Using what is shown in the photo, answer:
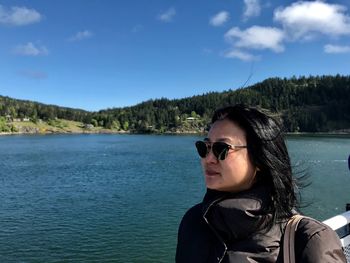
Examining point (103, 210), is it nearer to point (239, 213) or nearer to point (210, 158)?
point (210, 158)

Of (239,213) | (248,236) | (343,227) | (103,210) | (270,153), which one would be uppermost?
(270,153)

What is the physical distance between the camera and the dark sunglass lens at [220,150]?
2.42 meters

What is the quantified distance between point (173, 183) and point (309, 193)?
13.7 meters

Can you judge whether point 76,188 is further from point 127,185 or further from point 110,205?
point 110,205

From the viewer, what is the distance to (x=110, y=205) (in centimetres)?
3006

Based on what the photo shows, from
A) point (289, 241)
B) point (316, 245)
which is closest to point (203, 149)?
point (289, 241)

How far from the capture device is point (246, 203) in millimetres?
2160

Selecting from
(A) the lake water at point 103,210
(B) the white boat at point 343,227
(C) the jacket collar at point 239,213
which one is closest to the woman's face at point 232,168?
(C) the jacket collar at point 239,213

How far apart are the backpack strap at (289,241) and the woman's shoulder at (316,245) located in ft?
0.07

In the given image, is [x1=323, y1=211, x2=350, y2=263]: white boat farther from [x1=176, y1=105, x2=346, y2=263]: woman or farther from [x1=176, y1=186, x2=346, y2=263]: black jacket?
[x1=176, y1=186, x2=346, y2=263]: black jacket

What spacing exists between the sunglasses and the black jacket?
9.2 inches

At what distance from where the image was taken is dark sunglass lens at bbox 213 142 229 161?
7.95ft

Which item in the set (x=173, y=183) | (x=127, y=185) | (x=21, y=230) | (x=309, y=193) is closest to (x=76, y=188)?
(x=127, y=185)

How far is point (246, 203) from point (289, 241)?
0.29 metres
